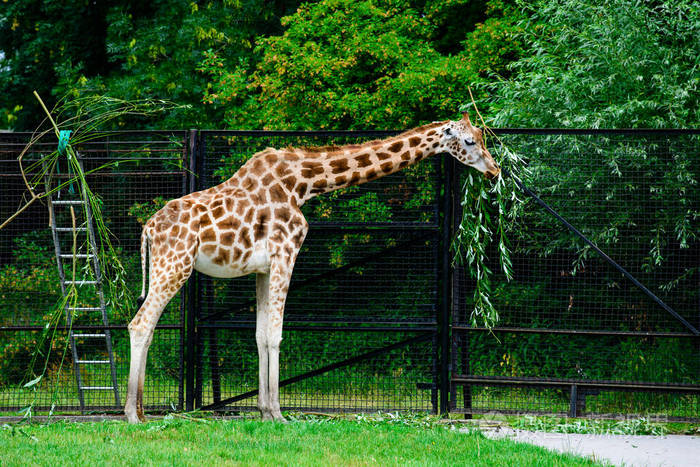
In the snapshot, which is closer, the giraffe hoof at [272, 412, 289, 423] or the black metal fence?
the giraffe hoof at [272, 412, 289, 423]

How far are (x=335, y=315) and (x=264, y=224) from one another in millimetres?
1455

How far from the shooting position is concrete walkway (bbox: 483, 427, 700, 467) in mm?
6121

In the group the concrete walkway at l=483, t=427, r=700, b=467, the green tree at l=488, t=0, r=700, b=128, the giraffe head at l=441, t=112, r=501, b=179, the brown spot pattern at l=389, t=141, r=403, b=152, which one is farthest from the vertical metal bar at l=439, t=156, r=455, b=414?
the green tree at l=488, t=0, r=700, b=128

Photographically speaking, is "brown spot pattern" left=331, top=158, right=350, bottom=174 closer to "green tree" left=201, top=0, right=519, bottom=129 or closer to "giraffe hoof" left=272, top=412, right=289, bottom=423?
"giraffe hoof" left=272, top=412, right=289, bottom=423

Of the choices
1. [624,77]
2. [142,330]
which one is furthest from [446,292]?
[624,77]

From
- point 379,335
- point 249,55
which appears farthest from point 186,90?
point 379,335

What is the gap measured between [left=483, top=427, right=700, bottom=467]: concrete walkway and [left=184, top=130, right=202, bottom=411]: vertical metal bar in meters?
2.80

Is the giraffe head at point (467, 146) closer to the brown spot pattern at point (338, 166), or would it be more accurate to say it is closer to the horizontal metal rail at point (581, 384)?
the brown spot pattern at point (338, 166)

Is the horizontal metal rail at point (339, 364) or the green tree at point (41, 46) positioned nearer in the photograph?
the horizontal metal rail at point (339, 364)

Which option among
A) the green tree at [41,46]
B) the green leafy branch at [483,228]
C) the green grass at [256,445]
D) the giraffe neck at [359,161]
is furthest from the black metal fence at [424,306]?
the green tree at [41,46]

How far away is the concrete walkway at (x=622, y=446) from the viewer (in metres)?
6.12

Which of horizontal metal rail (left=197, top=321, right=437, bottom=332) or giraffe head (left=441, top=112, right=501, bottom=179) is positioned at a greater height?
giraffe head (left=441, top=112, right=501, bottom=179)

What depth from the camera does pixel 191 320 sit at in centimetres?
769

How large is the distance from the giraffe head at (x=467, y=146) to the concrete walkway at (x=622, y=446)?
2.38 m
